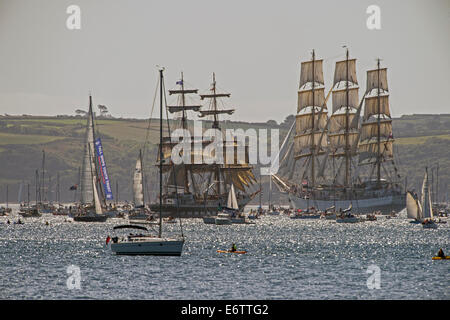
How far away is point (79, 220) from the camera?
153750 mm

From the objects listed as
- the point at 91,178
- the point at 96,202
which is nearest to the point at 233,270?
the point at 91,178

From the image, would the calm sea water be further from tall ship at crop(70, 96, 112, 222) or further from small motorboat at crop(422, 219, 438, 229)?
tall ship at crop(70, 96, 112, 222)

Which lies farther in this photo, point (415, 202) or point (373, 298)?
point (415, 202)

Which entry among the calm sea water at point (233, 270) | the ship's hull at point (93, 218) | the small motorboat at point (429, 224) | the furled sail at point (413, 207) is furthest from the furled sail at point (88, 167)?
the furled sail at point (413, 207)

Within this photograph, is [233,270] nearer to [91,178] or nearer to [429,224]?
[429,224]

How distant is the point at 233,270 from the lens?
68.2 m

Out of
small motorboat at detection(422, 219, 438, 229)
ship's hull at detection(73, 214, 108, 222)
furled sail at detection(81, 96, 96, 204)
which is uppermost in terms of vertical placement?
furled sail at detection(81, 96, 96, 204)

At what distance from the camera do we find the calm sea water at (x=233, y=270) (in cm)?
5525

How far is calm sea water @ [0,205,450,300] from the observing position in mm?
55250

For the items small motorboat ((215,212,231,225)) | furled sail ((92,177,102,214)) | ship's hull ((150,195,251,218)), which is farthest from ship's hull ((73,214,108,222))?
ship's hull ((150,195,251,218))
